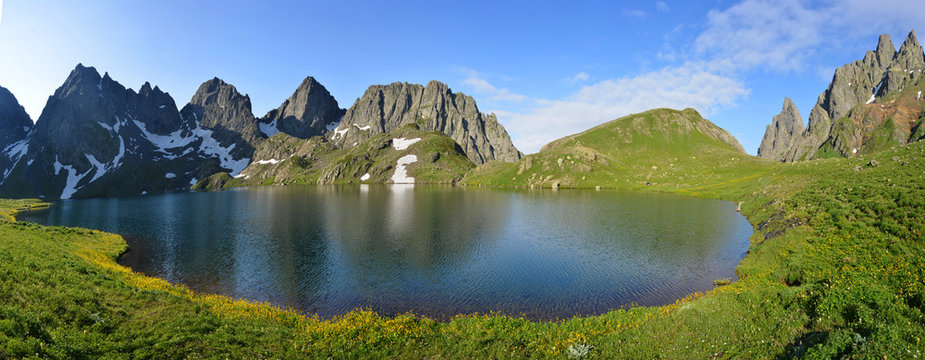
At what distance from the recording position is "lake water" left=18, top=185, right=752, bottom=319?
1362 inches

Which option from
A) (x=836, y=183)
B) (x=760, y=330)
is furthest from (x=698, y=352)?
(x=836, y=183)

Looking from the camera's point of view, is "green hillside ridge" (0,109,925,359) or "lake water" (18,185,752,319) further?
"lake water" (18,185,752,319)

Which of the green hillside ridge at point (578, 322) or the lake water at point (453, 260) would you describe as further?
the lake water at point (453, 260)

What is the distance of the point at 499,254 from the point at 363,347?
3390cm

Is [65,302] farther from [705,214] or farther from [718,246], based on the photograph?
[705,214]

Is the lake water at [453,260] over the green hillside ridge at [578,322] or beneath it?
beneath

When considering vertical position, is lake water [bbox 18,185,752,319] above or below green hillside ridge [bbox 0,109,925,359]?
below

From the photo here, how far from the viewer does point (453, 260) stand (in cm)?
4825

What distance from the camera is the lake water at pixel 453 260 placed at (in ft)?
113

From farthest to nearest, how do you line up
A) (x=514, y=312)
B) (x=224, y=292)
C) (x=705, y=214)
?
(x=705, y=214)
(x=224, y=292)
(x=514, y=312)

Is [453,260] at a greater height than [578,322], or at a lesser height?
lesser

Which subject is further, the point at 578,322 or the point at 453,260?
the point at 453,260

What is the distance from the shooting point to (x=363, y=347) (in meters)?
19.6

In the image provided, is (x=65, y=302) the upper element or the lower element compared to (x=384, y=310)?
upper
